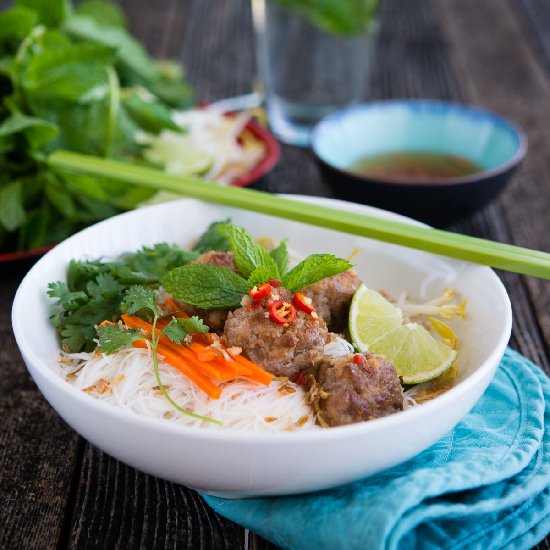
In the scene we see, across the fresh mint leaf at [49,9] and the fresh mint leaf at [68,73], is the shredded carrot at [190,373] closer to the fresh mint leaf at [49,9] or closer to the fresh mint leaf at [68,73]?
the fresh mint leaf at [68,73]

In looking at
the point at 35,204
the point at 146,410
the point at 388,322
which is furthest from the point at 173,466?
the point at 35,204

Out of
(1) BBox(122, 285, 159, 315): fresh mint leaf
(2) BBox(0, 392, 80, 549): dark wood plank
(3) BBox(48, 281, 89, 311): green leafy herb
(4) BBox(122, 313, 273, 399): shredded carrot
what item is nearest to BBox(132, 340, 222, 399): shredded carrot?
(4) BBox(122, 313, 273, 399): shredded carrot

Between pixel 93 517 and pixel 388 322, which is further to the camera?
pixel 388 322

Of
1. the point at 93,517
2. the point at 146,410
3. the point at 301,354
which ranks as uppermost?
the point at 301,354

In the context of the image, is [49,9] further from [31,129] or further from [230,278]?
[230,278]

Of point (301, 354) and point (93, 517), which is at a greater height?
point (301, 354)

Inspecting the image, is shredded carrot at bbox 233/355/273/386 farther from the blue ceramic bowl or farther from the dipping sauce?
the dipping sauce

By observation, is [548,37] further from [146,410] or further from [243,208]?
[146,410]
